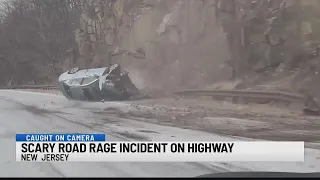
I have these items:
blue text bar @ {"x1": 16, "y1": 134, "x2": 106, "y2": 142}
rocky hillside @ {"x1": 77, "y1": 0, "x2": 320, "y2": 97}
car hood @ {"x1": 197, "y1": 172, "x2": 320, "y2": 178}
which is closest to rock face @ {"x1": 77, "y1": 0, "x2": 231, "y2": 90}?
rocky hillside @ {"x1": 77, "y1": 0, "x2": 320, "y2": 97}

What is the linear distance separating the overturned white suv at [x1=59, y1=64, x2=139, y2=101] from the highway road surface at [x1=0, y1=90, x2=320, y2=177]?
0.21 feet

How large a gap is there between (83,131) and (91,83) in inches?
18.0

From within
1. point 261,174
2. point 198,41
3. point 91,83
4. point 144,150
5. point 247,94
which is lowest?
point 261,174

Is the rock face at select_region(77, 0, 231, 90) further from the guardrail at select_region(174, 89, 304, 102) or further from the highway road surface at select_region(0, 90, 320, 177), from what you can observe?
the highway road surface at select_region(0, 90, 320, 177)

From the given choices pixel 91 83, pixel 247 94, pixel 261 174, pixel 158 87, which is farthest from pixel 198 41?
pixel 261 174

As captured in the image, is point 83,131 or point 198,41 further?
point 198,41

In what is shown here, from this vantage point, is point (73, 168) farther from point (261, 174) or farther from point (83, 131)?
point (261, 174)

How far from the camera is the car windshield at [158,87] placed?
2564 millimetres

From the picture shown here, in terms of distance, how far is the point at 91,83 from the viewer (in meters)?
3.04

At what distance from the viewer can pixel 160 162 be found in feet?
8.32

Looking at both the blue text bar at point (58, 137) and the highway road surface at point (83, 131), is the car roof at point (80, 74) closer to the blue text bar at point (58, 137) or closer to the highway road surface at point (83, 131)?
the highway road surface at point (83, 131)

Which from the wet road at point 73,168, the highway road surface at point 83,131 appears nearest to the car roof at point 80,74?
the highway road surface at point 83,131

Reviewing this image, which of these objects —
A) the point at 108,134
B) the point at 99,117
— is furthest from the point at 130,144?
the point at 99,117

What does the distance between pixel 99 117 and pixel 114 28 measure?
0.78 metres
